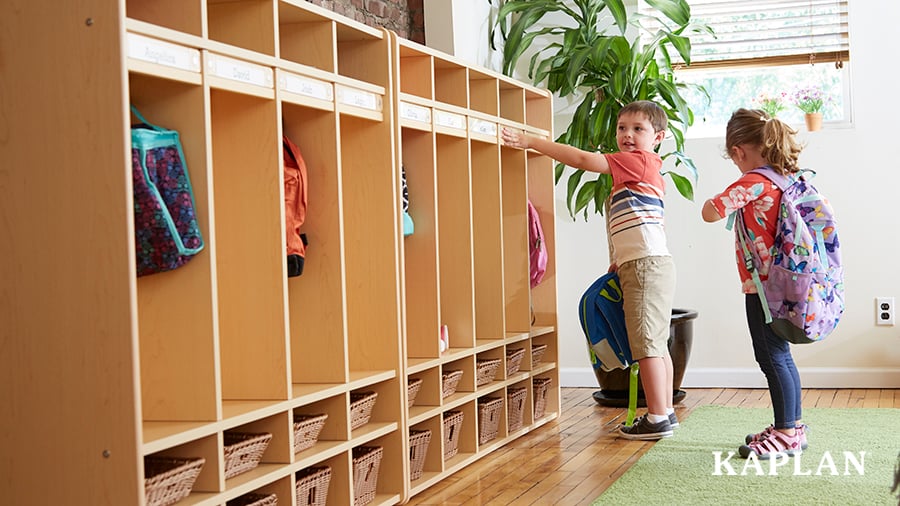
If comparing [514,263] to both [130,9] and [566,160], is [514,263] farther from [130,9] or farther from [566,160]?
[130,9]

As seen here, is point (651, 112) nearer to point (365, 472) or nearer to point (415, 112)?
point (415, 112)

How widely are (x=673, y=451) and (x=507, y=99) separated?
5.12ft

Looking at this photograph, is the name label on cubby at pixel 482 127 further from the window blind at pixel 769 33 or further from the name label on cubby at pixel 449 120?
the window blind at pixel 769 33

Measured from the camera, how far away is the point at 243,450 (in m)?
2.41

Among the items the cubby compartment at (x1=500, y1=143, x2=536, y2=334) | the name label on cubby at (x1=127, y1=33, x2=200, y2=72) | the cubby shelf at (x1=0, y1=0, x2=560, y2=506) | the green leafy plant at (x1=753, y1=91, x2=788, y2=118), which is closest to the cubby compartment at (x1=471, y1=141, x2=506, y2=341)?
the cubby shelf at (x1=0, y1=0, x2=560, y2=506)

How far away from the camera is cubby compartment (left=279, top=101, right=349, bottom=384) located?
9.19 feet

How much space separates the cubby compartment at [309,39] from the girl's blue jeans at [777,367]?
1.65m

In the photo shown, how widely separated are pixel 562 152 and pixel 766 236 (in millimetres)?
832

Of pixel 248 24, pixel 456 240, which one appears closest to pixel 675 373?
pixel 456 240

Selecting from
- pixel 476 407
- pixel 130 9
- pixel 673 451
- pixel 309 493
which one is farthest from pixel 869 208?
pixel 130 9

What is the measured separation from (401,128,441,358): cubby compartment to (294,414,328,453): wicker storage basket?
2.27ft

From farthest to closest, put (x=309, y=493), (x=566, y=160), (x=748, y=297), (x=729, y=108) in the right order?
(x=729, y=108), (x=566, y=160), (x=748, y=297), (x=309, y=493)

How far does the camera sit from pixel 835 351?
16.6 feet

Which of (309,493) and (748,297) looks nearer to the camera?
(309,493)
